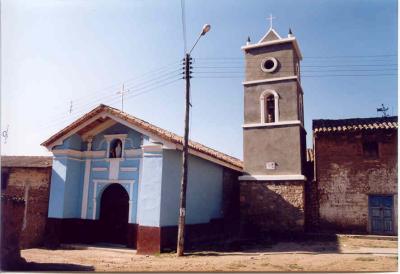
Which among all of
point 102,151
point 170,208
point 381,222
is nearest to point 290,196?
point 381,222

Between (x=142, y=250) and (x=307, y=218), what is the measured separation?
292 inches

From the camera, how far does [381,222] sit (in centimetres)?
1452

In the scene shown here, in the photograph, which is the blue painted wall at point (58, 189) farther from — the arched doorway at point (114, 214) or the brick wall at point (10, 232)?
the brick wall at point (10, 232)

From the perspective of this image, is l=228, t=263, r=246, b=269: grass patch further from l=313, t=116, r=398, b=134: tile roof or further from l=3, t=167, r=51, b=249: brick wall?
l=3, t=167, r=51, b=249: brick wall

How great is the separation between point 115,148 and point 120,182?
147 cm

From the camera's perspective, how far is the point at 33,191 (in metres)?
15.1

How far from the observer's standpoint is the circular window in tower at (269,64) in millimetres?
16214

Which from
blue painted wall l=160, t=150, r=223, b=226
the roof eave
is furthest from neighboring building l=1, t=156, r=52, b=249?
the roof eave

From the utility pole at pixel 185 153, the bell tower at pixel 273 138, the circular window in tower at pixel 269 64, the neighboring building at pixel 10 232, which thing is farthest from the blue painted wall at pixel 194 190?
the circular window in tower at pixel 269 64

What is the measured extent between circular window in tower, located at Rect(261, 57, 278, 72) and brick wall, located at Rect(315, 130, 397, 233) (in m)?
3.76

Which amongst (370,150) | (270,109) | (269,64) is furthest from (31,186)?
(370,150)

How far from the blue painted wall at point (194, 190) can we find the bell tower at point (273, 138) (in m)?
1.26

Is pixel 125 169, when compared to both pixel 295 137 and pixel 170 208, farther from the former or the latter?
pixel 295 137

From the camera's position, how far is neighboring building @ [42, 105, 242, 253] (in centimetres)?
1202
